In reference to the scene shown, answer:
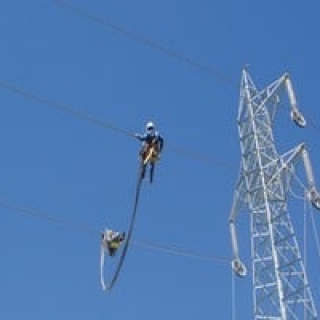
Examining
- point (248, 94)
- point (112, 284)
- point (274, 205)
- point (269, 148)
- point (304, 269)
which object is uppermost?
point (248, 94)

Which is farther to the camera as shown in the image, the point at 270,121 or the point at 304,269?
the point at 270,121

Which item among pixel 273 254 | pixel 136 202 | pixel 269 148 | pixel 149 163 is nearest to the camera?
pixel 136 202

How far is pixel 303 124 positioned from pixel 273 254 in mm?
4216

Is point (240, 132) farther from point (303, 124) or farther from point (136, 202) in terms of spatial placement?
point (136, 202)

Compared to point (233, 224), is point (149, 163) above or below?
below

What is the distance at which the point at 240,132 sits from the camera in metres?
28.4

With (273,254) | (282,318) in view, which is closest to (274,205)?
(273,254)

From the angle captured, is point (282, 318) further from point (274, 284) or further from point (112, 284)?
point (112, 284)

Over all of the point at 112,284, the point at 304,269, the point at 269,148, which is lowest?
the point at 112,284

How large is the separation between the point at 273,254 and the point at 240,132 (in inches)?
Result: 166

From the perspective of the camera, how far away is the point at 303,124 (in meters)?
28.0

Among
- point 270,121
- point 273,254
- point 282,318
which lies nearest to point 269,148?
point 270,121

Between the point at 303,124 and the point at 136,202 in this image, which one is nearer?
the point at 136,202

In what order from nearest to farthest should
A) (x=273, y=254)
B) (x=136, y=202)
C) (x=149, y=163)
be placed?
(x=136, y=202)
(x=149, y=163)
(x=273, y=254)
